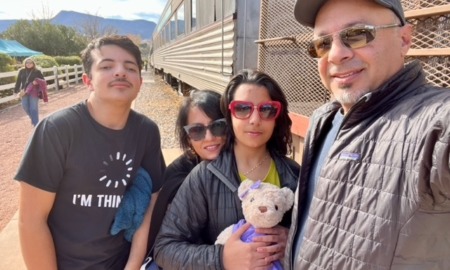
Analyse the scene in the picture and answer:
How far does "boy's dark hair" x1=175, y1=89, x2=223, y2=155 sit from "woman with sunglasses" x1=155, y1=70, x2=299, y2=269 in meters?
0.19

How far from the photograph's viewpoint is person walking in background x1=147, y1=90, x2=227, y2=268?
75.5 inches

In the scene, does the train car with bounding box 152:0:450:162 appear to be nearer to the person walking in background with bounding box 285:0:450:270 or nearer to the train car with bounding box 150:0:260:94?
the train car with bounding box 150:0:260:94

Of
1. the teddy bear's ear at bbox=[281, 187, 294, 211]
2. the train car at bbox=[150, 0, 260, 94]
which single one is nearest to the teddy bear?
the teddy bear's ear at bbox=[281, 187, 294, 211]

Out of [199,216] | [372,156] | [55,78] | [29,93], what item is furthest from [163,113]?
[55,78]

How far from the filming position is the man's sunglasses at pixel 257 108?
5.51 ft

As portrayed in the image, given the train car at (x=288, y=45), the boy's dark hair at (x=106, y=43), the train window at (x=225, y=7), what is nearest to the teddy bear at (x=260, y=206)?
the boy's dark hair at (x=106, y=43)

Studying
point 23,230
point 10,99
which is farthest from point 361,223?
point 10,99

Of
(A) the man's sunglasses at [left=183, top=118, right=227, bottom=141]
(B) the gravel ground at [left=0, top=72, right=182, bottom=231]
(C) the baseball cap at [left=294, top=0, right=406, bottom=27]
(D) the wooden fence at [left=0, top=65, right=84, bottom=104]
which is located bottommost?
(B) the gravel ground at [left=0, top=72, right=182, bottom=231]

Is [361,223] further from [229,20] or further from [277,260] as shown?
[229,20]

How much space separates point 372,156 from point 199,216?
82cm

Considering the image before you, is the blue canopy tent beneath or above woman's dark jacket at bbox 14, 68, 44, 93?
above

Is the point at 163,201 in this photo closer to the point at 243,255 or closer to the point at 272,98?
the point at 243,255

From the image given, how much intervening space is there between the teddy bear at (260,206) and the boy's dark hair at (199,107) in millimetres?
672

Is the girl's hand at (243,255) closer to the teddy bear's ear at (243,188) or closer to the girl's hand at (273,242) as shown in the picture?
the girl's hand at (273,242)
